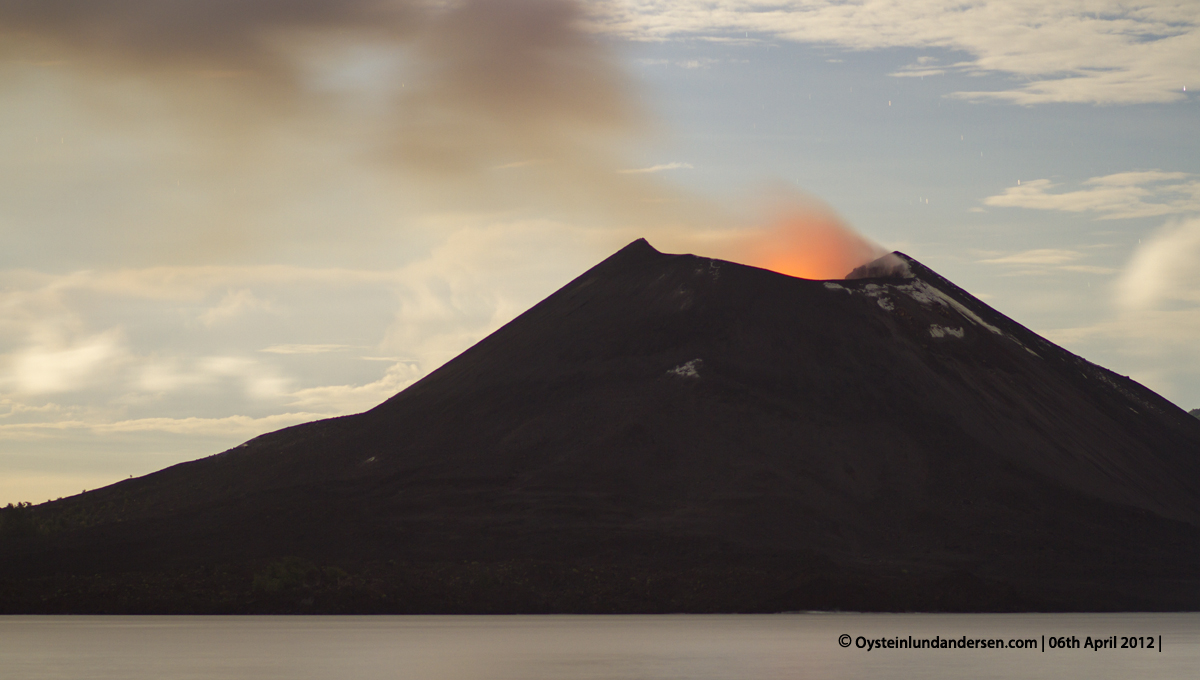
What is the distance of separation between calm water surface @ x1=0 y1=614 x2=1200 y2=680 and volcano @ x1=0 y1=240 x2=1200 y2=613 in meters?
31.4

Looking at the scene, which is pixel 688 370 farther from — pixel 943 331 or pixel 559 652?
pixel 559 652

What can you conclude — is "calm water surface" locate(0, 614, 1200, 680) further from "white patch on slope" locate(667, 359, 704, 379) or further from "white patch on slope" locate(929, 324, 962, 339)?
"white patch on slope" locate(929, 324, 962, 339)

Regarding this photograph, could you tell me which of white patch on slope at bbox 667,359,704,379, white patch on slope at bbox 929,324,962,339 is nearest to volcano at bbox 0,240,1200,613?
white patch on slope at bbox 929,324,962,339

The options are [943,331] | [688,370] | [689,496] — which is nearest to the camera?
[689,496]

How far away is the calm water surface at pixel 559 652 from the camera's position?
4156 centimetres

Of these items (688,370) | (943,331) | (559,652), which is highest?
(943,331)

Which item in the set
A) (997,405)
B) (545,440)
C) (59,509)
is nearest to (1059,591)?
(997,405)

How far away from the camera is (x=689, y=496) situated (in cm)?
15225

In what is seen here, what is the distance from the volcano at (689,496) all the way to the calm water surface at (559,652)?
3141 centimetres

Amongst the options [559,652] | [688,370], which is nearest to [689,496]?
[688,370]

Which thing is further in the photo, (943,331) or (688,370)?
(943,331)

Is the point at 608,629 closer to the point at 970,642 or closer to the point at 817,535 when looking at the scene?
the point at 970,642

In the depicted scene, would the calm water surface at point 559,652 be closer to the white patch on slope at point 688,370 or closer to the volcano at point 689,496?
the volcano at point 689,496

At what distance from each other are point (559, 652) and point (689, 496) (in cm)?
10144
